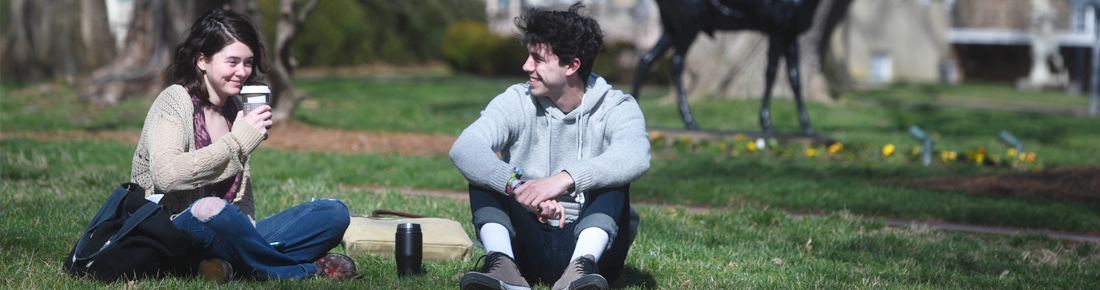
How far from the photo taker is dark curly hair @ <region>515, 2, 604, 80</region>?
348cm

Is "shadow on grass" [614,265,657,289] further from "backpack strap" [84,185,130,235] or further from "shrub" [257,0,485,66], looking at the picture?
"shrub" [257,0,485,66]

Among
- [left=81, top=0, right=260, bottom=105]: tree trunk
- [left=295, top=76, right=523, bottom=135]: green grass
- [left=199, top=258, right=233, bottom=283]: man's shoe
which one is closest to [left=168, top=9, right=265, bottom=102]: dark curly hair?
[left=199, top=258, right=233, bottom=283]: man's shoe

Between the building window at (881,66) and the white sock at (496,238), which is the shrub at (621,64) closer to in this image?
the building window at (881,66)

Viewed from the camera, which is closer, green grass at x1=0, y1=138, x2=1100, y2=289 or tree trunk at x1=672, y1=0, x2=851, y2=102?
green grass at x1=0, y1=138, x2=1100, y2=289

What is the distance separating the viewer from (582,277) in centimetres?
315

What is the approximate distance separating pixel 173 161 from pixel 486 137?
1042 millimetres

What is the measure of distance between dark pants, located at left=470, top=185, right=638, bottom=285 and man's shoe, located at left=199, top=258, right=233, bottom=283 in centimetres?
88

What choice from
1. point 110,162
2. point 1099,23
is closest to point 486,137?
point 110,162

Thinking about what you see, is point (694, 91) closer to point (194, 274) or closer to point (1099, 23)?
point (1099, 23)

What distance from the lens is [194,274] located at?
354cm

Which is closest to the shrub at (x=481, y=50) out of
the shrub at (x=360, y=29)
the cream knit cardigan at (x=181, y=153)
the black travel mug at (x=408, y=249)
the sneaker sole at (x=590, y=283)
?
the shrub at (x=360, y=29)

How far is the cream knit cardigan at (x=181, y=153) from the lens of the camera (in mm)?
3150

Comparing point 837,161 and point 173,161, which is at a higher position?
point 173,161

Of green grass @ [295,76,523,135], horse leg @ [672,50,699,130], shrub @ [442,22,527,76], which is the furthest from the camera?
shrub @ [442,22,527,76]
